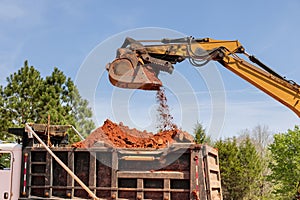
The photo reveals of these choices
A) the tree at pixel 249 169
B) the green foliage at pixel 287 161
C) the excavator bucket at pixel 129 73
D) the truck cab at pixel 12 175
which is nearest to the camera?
the truck cab at pixel 12 175

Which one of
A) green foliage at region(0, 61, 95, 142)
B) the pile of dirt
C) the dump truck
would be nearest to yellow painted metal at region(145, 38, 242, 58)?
the pile of dirt

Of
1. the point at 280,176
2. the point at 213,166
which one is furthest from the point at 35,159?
the point at 280,176

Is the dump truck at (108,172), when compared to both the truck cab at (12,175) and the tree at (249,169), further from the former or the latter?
the tree at (249,169)

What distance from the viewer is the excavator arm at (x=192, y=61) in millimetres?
9023

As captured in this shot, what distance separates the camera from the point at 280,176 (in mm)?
30641

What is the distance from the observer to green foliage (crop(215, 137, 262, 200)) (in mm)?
29578

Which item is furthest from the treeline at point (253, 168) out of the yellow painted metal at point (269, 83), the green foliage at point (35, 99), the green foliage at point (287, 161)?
the yellow painted metal at point (269, 83)

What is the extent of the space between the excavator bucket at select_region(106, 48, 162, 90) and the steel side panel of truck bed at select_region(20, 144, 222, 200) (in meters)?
1.74

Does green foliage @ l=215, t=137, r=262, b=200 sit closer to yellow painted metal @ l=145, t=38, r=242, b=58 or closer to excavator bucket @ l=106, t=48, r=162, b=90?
yellow painted metal @ l=145, t=38, r=242, b=58

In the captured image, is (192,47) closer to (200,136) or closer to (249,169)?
(200,136)

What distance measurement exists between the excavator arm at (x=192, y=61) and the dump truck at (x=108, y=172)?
186 cm

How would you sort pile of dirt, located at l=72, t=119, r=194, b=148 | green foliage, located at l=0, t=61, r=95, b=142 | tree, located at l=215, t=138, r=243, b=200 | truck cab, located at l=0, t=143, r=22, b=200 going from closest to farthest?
pile of dirt, located at l=72, t=119, r=194, b=148 → truck cab, located at l=0, t=143, r=22, b=200 → green foliage, located at l=0, t=61, r=95, b=142 → tree, located at l=215, t=138, r=243, b=200

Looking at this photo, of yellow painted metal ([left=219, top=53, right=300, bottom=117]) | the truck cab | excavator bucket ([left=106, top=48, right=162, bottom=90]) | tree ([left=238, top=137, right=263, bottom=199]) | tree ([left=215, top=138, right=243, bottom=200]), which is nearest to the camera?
the truck cab

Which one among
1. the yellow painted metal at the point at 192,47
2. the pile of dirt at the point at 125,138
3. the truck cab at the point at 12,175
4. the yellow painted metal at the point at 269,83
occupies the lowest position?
the truck cab at the point at 12,175
